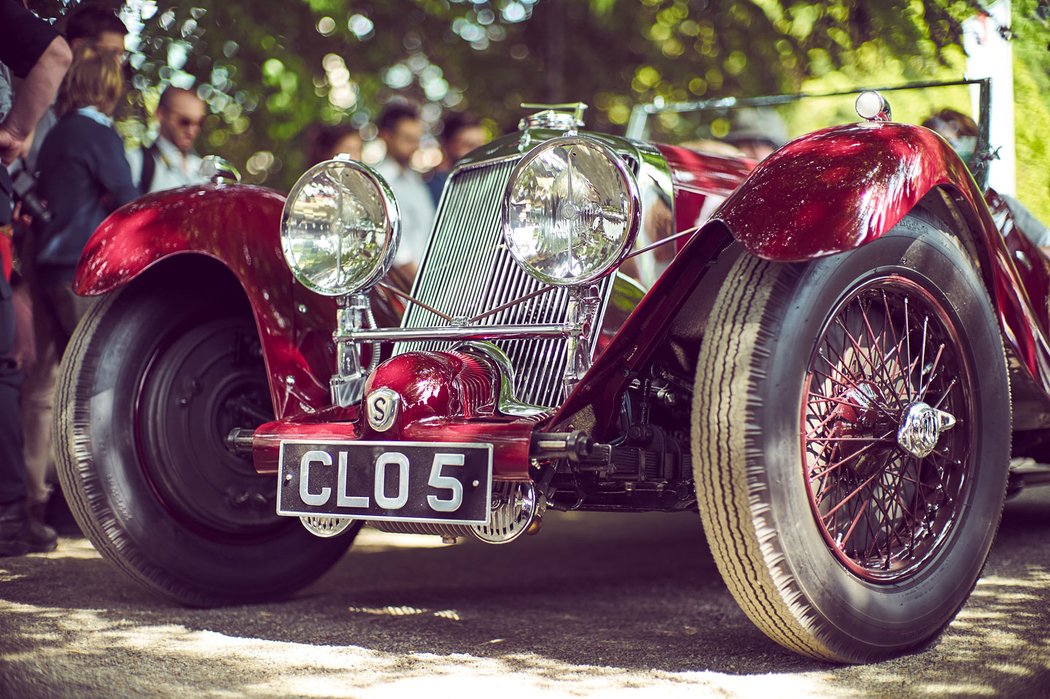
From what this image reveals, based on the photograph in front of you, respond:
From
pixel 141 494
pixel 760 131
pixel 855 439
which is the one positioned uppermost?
pixel 760 131

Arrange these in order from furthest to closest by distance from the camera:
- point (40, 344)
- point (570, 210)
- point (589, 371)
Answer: point (40, 344) → point (570, 210) → point (589, 371)

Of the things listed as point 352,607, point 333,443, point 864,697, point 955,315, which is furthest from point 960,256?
point 352,607

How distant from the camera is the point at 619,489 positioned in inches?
108

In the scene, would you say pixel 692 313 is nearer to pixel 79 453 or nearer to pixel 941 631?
pixel 941 631

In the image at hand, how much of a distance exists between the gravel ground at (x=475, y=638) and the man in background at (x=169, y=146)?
1.58 metres

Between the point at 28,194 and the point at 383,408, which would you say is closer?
the point at 383,408

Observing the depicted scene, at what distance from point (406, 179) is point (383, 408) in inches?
142

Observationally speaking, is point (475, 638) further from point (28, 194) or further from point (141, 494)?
point (28, 194)

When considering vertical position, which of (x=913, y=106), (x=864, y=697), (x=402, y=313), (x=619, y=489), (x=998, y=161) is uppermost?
(x=913, y=106)

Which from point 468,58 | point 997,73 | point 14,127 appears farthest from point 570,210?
point 468,58

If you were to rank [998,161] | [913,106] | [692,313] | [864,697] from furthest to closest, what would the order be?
[913,106], [998,161], [692,313], [864,697]

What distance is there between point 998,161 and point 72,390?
9.39 ft

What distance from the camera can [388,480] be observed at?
8.25ft

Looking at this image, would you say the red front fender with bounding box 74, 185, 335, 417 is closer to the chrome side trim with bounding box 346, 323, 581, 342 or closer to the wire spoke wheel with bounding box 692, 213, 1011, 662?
the chrome side trim with bounding box 346, 323, 581, 342
